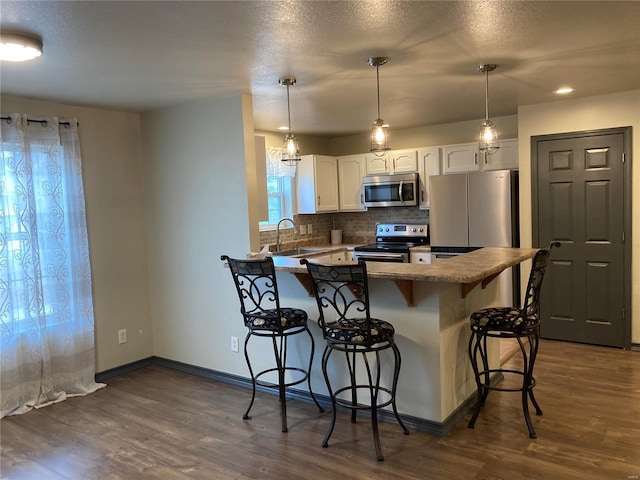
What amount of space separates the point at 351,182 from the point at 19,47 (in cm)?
423

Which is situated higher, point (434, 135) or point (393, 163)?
point (434, 135)

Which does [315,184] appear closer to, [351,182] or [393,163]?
[351,182]

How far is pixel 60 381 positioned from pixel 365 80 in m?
3.18

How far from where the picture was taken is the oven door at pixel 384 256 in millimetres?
5498

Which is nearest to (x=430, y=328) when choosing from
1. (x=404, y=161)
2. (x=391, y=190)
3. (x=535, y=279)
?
(x=535, y=279)

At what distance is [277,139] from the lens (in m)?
5.91

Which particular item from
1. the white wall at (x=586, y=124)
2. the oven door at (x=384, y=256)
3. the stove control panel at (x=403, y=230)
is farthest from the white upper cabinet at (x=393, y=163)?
the white wall at (x=586, y=124)

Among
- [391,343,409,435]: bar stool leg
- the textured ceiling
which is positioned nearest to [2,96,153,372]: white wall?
the textured ceiling

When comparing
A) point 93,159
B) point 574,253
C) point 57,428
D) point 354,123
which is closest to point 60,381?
point 57,428

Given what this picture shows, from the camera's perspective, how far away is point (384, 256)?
18.4 ft

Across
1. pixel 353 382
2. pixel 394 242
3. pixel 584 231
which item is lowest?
pixel 353 382

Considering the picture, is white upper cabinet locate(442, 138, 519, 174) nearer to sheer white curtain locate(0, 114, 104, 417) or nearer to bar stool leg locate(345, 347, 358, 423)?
bar stool leg locate(345, 347, 358, 423)

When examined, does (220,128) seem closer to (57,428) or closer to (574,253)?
(57,428)

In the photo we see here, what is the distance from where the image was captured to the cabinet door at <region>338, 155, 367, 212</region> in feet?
20.1
